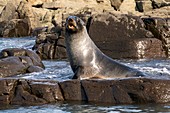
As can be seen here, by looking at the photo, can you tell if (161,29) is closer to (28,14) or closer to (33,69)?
(33,69)

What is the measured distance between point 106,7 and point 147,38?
31431 millimetres

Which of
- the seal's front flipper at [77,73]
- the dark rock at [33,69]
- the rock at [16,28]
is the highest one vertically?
the seal's front flipper at [77,73]

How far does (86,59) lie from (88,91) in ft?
7.36

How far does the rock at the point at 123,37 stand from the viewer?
17719 mm

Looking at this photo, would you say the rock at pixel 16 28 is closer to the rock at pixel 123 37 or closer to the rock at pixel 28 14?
the rock at pixel 28 14

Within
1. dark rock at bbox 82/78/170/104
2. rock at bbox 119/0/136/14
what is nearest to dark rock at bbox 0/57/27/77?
dark rock at bbox 82/78/170/104

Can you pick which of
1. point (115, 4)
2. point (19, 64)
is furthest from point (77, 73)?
point (115, 4)

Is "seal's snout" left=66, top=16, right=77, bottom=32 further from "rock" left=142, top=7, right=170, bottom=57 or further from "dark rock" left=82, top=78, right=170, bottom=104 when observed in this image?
"rock" left=142, top=7, right=170, bottom=57

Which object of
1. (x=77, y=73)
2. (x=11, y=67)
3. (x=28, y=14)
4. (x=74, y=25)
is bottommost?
(x=28, y=14)

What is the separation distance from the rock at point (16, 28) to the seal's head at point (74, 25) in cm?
2269

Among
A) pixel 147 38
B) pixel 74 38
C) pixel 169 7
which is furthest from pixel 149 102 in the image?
pixel 169 7

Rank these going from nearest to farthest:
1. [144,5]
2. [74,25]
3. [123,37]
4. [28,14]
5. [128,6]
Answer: [74,25] → [123,37] → [28,14] → [144,5] → [128,6]

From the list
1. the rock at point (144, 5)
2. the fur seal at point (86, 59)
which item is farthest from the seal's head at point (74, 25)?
the rock at point (144, 5)

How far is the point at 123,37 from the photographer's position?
18219mm
